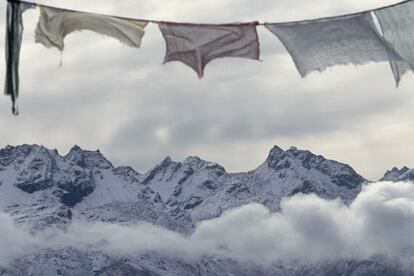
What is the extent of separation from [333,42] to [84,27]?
276 inches

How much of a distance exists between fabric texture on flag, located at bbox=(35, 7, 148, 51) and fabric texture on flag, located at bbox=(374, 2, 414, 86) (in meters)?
6.76

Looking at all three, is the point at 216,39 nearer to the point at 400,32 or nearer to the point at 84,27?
the point at 84,27

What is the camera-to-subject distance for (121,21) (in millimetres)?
32281

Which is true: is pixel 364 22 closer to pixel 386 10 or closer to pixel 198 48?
pixel 386 10

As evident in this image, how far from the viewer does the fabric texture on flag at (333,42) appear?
108 ft

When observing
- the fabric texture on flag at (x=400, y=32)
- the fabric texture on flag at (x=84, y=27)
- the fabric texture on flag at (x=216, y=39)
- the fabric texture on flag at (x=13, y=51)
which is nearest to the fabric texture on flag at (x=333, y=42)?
the fabric texture on flag at (x=400, y=32)

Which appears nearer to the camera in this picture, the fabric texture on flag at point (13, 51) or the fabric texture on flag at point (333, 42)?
the fabric texture on flag at point (13, 51)

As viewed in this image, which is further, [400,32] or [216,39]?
[400,32]

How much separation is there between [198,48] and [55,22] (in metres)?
3.99

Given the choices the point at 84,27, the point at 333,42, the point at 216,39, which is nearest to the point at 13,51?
the point at 84,27

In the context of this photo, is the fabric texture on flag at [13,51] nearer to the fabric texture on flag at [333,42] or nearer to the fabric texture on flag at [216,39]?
the fabric texture on flag at [216,39]

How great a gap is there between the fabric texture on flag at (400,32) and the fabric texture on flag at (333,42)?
26 centimetres

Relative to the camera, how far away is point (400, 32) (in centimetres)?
3278

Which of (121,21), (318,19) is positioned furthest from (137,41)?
(318,19)
